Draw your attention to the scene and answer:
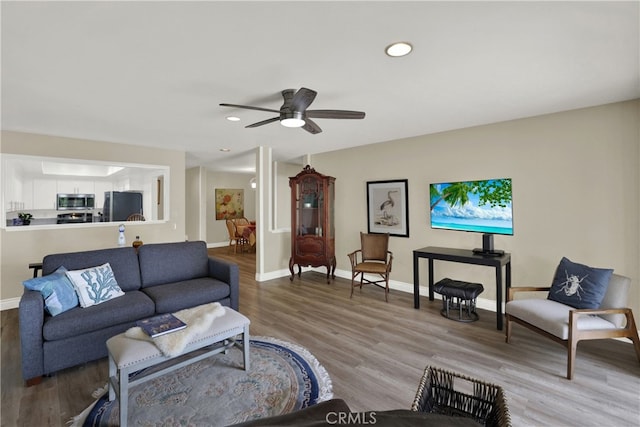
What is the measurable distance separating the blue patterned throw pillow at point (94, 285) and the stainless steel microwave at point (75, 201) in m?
2.54

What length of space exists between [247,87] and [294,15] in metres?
1.05

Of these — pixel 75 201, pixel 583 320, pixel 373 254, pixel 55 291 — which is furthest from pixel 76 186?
pixel 583 320

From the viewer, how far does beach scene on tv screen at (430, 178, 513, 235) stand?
349 cm

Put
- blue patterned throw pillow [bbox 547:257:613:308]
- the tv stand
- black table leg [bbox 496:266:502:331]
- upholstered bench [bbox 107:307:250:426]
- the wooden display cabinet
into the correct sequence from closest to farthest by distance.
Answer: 1. upholstered bench [bbox 107:307:250:426]
2. blue patterned throw pillow [bbox 547:257:613:308]
3. black table leg [bbox 496:266:502:331]
4. the tv stand
5. the wooden display cabinet

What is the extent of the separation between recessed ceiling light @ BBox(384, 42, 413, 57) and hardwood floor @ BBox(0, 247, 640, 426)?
2346mm

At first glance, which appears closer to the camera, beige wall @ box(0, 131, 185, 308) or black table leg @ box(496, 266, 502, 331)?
black table leg @ box(496, 266, 502, 331)

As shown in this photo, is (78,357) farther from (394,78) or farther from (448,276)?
(448,276)

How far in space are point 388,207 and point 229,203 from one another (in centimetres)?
602

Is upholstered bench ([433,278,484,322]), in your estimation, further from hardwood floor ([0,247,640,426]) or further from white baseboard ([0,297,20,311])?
white baseboard ([0,297,20,311])

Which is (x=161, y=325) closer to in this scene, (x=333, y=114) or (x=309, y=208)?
(x=333, y=114)

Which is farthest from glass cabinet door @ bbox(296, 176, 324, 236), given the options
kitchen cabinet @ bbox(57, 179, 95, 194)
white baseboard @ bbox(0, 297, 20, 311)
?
white baseboard @ bbox(0, 297, 20, 311)

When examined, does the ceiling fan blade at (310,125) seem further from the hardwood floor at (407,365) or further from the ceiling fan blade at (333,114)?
the hardwood floor at (407,365)

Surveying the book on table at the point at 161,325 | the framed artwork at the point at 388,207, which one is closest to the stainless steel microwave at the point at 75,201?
the book on table at the point at 161,325

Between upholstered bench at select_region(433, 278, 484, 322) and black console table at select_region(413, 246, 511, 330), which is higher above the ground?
black console table at select_region(413, 246, 511, 330)
